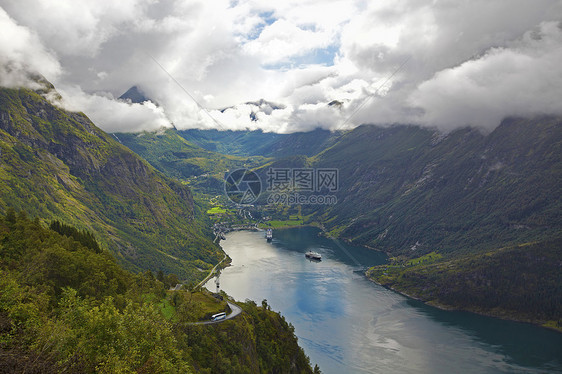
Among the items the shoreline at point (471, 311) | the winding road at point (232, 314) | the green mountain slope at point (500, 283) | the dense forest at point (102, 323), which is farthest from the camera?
the green mountain slope at point (500, 283)

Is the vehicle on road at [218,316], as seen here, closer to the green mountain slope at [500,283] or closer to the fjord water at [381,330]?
the fjord water at [381,330]

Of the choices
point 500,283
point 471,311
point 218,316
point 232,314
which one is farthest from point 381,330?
point 500,283

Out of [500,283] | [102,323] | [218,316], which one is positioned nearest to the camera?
[102,323]

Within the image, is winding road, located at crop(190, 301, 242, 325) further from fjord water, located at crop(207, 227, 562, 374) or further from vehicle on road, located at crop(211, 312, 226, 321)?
fjord water, located at crop(207, 227, 562, 374)

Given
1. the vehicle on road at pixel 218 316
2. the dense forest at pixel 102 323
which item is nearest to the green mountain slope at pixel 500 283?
the dense forest at pixel 102 323

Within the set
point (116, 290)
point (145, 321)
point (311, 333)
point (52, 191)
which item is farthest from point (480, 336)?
point (52, 191)

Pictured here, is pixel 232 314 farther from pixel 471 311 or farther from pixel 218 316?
pixel 471 311

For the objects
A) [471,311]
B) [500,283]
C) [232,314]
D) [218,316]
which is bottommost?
[471,311]

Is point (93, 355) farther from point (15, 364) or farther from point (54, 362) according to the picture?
point (15, 364)
